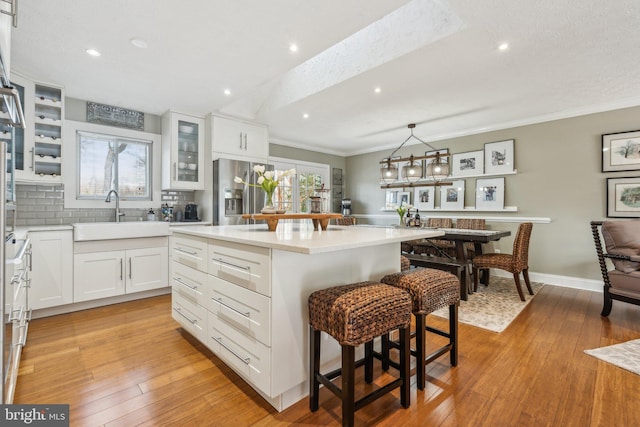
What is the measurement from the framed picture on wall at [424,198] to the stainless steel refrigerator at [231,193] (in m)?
3.18

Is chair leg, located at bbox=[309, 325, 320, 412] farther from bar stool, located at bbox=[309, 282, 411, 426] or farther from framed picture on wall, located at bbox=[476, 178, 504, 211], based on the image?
framed picture on wall, located at bbox=[476, 178, 504, 211]

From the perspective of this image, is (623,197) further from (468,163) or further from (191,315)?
(191,315)

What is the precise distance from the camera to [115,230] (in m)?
3.30

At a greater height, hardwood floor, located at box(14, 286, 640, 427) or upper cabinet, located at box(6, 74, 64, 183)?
upper cabinet, located at box(6, 74, 64, 183)

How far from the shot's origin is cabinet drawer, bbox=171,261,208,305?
6.88 feet

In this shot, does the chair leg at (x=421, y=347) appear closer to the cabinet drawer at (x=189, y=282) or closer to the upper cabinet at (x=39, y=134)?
the cabinet drawer at (x=189, y=282)

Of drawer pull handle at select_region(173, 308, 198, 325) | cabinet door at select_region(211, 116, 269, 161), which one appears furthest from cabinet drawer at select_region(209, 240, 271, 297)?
cabinet door at select_region(211, 116, 269, 161)

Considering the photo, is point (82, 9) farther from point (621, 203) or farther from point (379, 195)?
point (621, 203)

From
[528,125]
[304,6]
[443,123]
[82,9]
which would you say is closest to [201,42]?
[82,9]

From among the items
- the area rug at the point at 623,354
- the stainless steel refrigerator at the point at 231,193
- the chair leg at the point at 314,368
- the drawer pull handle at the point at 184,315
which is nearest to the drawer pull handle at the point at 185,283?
the drawer pull handle at the point at 184,315

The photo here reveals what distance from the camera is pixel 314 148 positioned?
253 inches

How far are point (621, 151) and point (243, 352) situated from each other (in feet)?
16.4

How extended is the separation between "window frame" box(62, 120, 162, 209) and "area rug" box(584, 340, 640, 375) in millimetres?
5033

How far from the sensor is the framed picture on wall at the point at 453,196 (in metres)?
5.13
